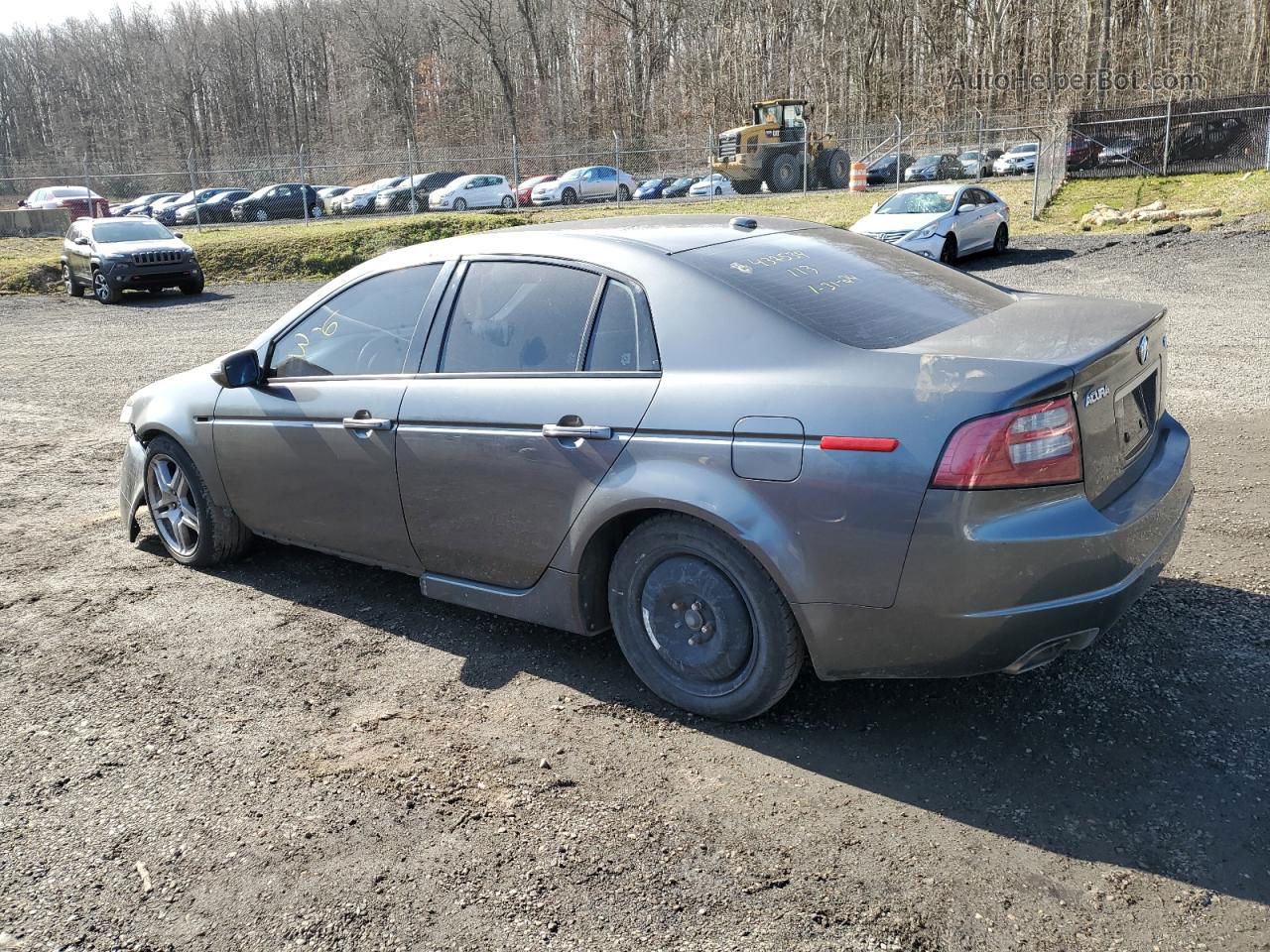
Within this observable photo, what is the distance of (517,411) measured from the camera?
12.1 feet

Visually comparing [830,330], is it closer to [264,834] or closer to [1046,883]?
[1046,883]

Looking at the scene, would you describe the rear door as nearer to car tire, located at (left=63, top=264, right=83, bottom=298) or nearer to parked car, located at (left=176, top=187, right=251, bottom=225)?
car tire, located at (left=63, top=264, right=83, bottom=298)

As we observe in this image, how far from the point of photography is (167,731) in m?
3.67

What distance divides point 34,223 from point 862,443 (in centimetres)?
3844

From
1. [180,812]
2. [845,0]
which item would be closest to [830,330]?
[180,812]

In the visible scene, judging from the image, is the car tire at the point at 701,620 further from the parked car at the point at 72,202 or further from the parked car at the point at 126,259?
the parked car at the point at 72,202

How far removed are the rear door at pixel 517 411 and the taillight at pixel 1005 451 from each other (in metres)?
1.03

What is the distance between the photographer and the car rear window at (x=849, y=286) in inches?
134

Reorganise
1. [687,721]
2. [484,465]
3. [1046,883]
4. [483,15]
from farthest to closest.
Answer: [483,15] < [484,465] < [687,721] < [1046,883]

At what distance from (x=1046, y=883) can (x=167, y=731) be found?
2.92 metres

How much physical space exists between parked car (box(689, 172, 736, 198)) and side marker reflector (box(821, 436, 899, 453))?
1282 inches

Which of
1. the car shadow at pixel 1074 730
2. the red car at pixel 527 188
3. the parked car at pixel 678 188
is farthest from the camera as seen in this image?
the red car at pixel 527 188

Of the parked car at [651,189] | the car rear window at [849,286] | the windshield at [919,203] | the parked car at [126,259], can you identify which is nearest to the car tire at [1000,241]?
the windshield at [919,203]

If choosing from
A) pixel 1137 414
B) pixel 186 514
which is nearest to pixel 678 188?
pixel 186 514
